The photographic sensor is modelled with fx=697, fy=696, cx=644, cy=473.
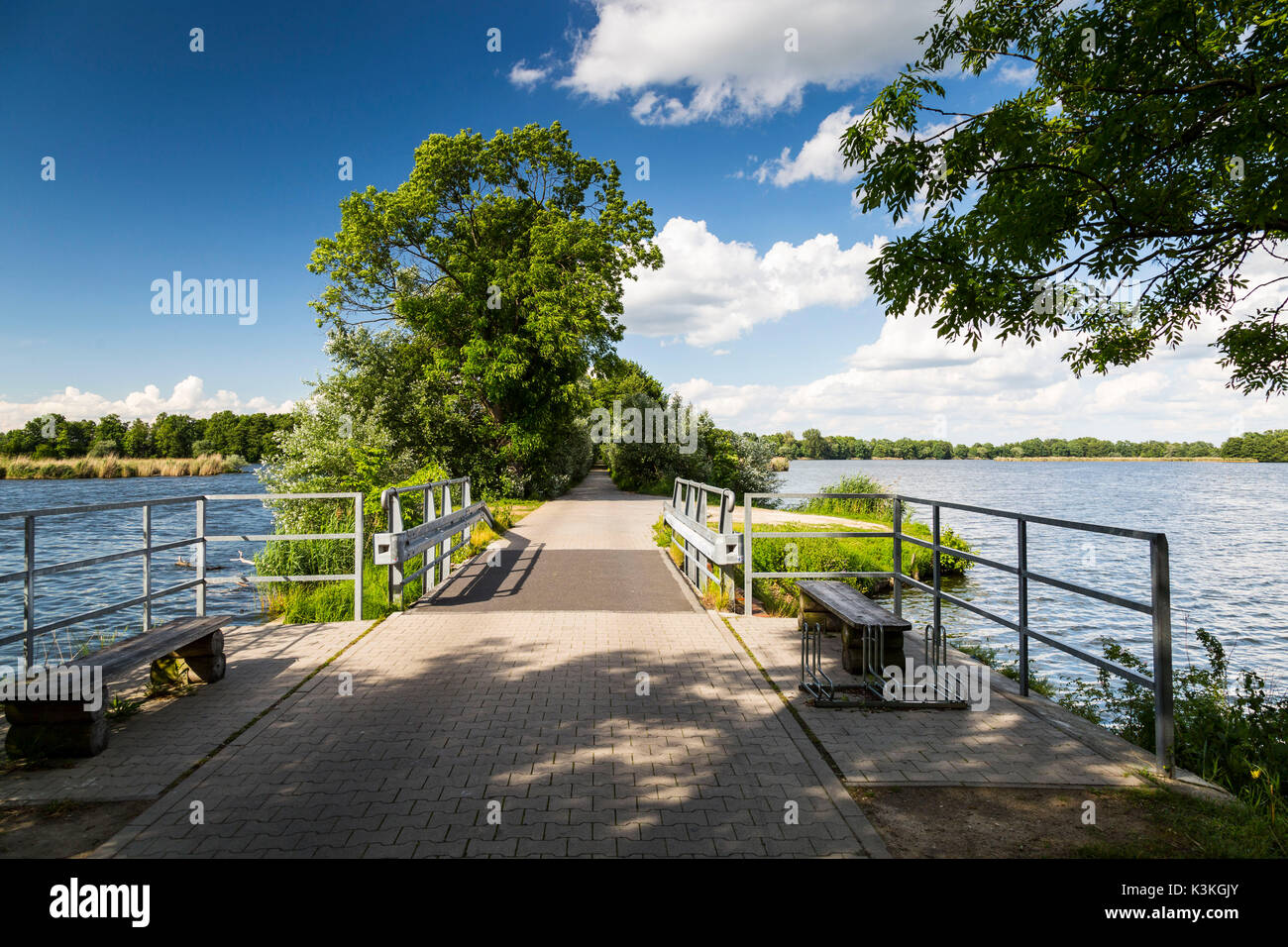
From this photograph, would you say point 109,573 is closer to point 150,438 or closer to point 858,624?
point 858,624

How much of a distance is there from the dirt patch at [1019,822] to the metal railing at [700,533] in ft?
14.4

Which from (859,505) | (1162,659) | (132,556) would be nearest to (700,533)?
(1162,659)

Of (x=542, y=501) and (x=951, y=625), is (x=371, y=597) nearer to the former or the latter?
(x=951, y=625)

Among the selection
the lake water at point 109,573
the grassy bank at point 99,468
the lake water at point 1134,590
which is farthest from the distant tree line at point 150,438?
the lake water at point 1134,590

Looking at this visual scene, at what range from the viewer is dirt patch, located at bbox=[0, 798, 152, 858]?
10.9ft

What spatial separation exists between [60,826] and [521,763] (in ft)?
7.64

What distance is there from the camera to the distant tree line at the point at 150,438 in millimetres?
76812

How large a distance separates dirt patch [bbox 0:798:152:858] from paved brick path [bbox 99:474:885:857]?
0.42 ft

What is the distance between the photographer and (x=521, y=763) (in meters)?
4.25

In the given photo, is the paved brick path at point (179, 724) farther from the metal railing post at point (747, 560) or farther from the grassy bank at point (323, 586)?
the metal railing post at point (747, 560)
